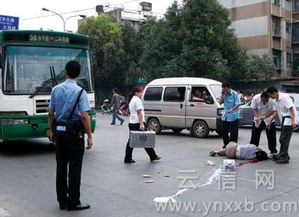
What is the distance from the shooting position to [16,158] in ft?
33.4

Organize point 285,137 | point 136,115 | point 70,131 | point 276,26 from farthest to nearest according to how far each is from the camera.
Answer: point 276,26, point 136,115, point 285,137, point 70,131

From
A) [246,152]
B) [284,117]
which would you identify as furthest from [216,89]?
[284,117]

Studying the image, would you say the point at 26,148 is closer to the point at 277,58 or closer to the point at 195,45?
the point at 195,45

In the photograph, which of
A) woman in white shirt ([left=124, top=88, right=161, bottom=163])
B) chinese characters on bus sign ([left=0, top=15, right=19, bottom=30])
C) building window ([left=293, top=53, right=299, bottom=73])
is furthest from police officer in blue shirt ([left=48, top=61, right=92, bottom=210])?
building window ([left=293, top=53, right=299, bottom=73])

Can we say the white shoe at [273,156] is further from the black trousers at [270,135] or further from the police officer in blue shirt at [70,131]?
the police officer in blue shirt at [70,131]

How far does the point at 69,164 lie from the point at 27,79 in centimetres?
498

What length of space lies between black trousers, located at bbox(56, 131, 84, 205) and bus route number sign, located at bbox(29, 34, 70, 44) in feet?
17.3

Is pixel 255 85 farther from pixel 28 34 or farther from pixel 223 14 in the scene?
pixel 28 34

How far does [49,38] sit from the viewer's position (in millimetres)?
10531

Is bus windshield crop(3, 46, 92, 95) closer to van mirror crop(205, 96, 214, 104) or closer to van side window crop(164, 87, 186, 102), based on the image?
van side window crop(164, 87, 186, 102)

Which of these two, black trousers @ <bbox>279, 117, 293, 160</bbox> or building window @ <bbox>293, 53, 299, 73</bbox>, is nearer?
black trousers @ <bbox>279, 117, 293, 160</bbox>

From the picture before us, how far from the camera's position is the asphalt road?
5.71 m

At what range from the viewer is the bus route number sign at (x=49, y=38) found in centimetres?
1032

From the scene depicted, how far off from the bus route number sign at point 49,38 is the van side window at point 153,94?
→ 17.4 feet
